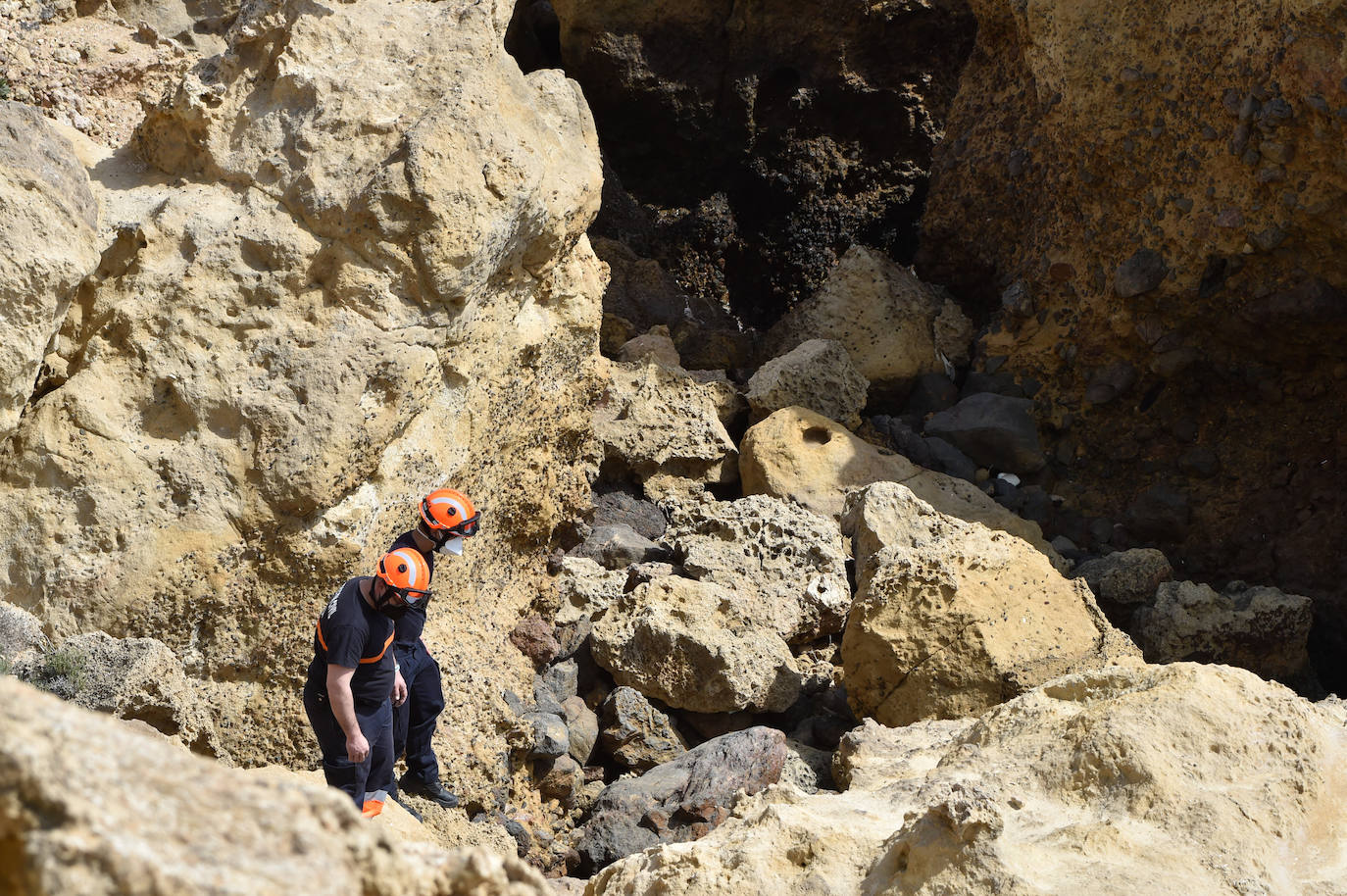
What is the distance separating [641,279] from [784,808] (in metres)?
5.66

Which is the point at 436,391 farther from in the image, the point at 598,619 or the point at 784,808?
the point at 784,808

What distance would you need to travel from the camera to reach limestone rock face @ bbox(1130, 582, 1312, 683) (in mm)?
5695

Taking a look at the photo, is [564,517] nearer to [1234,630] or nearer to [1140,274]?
[1234,630]

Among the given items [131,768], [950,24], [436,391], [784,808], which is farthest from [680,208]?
[131,768]

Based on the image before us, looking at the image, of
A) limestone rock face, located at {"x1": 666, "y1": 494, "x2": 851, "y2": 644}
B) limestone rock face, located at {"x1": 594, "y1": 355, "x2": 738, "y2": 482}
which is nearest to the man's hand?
limestone rock face, located at {"x1": 666, "y1": 494, "x2": 851, "y2": 644}

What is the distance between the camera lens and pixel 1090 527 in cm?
719

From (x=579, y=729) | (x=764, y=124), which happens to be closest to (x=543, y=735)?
(x=579, y=729)

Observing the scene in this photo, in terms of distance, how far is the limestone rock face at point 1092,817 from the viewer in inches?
103

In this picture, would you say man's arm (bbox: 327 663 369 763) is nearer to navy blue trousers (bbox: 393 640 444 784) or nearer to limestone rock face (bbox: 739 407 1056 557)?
navy blue trousers (bbox: 393 640 444 784)

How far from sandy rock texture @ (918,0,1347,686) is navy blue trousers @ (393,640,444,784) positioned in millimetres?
4483

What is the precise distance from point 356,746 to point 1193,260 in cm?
525

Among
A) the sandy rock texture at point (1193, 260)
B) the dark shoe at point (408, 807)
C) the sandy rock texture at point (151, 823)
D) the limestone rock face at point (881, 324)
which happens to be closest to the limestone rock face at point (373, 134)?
the dark shoe at point (408, 807)

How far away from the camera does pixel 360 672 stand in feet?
11.9

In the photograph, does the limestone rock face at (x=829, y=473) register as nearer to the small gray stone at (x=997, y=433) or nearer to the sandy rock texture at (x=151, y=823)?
the small gray stone at (x=997, y=433)
